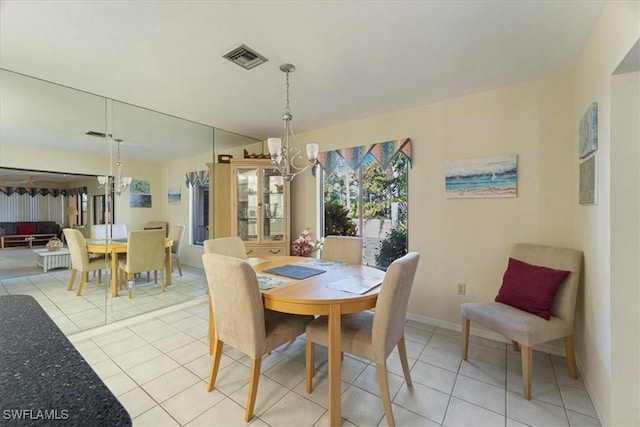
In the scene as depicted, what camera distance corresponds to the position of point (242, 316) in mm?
1661

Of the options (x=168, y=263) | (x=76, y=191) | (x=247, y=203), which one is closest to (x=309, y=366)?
(x=247, y=203)

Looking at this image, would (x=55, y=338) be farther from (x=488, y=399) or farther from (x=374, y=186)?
(x=374, y=186)

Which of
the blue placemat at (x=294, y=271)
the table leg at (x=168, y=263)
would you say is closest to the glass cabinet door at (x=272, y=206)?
the table leg at (x=168, y=263)

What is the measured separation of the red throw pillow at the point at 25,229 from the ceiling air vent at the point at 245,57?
2616 mm

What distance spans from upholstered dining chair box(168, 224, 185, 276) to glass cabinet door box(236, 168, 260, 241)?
0.82 meters

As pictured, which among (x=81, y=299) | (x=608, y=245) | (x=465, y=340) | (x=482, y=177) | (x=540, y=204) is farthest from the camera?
(x=81, y=299)

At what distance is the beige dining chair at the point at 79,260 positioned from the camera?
300cm

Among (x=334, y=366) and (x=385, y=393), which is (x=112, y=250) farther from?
(x=385, y=393)

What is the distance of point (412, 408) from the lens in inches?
67.6

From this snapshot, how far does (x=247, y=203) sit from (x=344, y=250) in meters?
1.78

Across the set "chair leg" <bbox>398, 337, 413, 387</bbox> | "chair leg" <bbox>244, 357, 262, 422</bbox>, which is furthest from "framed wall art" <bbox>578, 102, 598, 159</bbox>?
"chair leg" <bbox>244, 357, 262, 422</bbox>

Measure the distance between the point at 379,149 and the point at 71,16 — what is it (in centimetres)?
270

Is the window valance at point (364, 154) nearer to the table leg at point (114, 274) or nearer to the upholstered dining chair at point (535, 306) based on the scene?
the upholstered dining chair at point (535, 306)

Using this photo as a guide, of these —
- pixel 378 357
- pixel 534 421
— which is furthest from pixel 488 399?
pixel 378 357
